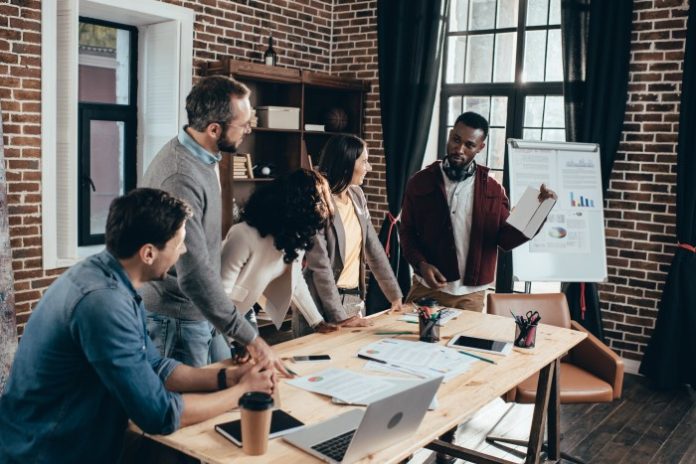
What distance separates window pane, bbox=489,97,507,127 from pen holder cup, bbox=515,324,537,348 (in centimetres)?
312

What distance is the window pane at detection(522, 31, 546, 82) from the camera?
5312mm

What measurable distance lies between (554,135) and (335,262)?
278cm

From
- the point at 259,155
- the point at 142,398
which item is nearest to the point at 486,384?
the point at 142,398

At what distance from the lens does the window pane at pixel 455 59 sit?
5777 millimetres

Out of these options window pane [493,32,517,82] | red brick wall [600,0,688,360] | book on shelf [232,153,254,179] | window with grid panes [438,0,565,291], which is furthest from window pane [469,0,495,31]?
book on shelf [232,153,254,179]

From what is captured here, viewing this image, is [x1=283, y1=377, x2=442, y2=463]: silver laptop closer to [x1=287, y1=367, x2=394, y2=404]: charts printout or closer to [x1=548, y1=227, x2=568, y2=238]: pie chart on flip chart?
[x1=287, y1=367, x2=394, y2=404]: charts printout

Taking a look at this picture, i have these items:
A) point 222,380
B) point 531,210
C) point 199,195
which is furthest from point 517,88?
point 222,380

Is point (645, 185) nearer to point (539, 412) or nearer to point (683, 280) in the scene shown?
point (683, 280)

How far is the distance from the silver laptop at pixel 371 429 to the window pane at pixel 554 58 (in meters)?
4.05

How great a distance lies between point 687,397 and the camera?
14.6 ft

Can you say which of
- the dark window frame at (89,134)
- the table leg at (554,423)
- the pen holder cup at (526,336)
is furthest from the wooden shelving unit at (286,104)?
the pen holder cup at (526,336)

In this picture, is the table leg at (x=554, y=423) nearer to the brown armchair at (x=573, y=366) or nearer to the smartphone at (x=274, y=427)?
the brown armchair at (x=573, y=366)

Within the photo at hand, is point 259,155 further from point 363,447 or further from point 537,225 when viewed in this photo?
point 363,447

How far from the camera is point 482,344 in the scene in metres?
2.67
